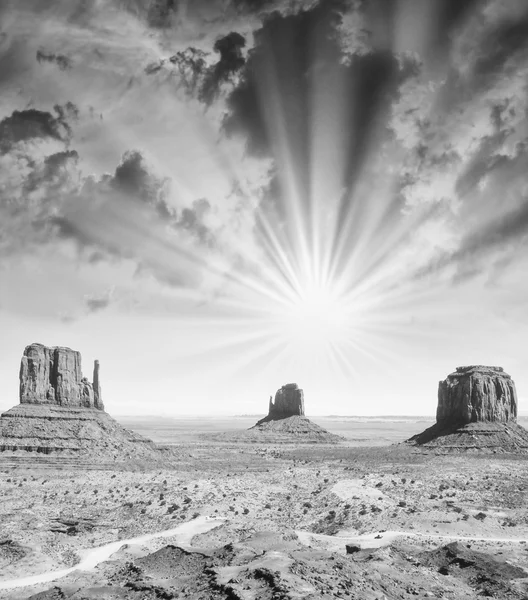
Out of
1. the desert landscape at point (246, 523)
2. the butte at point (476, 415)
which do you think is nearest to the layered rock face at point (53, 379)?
the desert landscape at point (246, 523)

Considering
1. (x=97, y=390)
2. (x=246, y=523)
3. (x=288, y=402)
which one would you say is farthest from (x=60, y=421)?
(x=288, y=402)

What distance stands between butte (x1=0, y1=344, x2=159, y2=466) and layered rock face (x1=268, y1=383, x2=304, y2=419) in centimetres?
8879

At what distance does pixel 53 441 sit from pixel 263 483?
118 ft

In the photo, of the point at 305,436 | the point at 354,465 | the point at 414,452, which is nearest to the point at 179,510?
the point at 354,465

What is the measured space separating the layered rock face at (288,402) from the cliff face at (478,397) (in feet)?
217

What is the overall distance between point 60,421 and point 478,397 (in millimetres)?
83716

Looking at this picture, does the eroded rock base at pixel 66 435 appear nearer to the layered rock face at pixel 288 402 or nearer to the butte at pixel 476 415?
the butte at pixel 476 415

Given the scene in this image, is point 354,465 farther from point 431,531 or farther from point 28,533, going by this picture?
point 28,533

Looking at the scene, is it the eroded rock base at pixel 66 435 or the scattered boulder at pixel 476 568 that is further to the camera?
the eroded rock base at pixel 66 435

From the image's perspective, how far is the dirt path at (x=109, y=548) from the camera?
28047 millimetres

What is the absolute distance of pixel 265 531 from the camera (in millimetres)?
34062

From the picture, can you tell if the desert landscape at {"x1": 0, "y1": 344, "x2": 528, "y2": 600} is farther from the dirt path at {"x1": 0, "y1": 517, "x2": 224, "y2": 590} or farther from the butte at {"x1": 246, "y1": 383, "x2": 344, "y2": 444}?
the butte at {"x1": 246, "y1": 383, "x2": 344, "y2": 444}

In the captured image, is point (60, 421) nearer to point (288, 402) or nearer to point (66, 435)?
point (66, 435)

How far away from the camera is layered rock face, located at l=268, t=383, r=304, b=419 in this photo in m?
169
